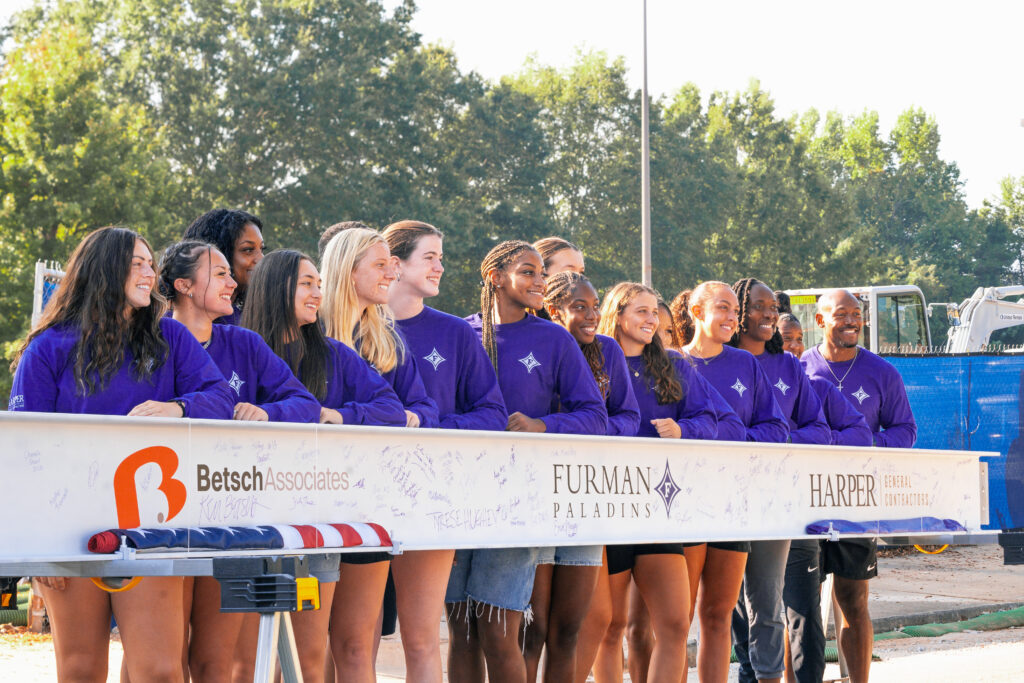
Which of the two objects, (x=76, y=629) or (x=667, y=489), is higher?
(x=667, y=489)

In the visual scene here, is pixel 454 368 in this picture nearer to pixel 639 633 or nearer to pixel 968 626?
pixel 639 633

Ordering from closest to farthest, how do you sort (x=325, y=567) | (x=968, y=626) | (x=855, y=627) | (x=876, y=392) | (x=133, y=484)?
(x=133, y=484)
(x=325, y=567)
(x=855, y=627)
(x=876, y=392)
(x=968, y=626)

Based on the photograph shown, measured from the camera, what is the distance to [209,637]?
13.5ft

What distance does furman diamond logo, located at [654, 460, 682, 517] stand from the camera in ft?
16.0

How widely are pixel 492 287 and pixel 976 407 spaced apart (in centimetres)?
1054

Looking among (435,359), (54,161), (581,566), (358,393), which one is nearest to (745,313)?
(581,566)

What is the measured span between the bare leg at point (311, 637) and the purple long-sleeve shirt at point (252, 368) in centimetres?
65

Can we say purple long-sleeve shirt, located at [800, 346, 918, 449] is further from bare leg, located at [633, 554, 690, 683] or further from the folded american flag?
the folded american flag

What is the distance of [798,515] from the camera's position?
5.42 m

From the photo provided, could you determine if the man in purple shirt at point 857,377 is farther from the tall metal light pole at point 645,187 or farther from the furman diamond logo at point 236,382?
the tall metal light pole at point 645,187

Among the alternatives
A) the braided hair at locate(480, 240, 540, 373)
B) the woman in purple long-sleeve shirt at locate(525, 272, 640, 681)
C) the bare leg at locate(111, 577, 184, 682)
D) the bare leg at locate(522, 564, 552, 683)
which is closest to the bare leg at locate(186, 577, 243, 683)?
the bare leg at locate(111, 577, 184, 682)

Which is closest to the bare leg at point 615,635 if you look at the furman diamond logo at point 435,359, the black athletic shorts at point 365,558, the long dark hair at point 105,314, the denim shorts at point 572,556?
the denim shorts at point 572,556

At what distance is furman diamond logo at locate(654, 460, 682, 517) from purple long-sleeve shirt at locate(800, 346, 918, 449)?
2.56 metres

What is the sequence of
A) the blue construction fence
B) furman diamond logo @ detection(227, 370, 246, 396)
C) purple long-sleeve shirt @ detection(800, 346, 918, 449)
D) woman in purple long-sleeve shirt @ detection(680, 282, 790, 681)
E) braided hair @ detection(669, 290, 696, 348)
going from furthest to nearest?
the blue construction fence → purple long-sleeve shirt @ detection(800, 346, 918, 449) → braided hair @ detection(669, 290, 696, 348) → woman in purple long-sleeve shirt @ detection(680, 282, 790, 681) → furman diamond logo @ detection(227, 370, 246, 396)
